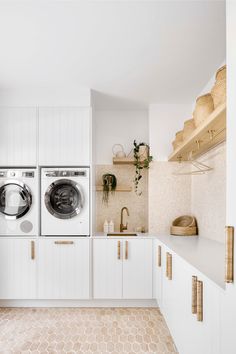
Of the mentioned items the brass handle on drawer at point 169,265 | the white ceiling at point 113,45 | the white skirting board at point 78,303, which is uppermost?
the white ceiling at point 113,45

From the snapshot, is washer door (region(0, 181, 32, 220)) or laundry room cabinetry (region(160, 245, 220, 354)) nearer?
laundry room cabinetry (region(160, 245, 220, 354))

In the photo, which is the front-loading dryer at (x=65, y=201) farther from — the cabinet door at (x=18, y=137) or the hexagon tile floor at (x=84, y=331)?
the hexagon tile floor at (x=84, y=331)

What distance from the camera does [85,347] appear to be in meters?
2.67

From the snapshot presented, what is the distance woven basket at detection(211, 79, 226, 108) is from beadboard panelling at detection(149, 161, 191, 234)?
2.03 m

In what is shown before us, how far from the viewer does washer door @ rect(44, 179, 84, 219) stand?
3607mm

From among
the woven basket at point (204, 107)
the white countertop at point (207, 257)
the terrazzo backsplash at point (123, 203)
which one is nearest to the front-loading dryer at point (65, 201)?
the terrazzo backsplash at point (123, 203)

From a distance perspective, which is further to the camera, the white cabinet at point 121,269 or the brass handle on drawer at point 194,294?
the white cabinet at point 121,269

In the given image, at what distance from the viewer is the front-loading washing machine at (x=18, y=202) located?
143 inches

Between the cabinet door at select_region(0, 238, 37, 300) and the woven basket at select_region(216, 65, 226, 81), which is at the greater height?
the woven basket at select_region(216, 65, 226, 81)

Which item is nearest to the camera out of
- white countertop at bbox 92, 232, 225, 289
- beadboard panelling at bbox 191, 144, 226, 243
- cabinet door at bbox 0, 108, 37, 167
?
white countertop at bbox 92, 232, 225, 289

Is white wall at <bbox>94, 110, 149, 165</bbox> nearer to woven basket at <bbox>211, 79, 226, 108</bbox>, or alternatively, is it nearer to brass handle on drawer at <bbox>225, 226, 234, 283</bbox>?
woven basket at <bbox>211, 79, 226, 108</bbox>

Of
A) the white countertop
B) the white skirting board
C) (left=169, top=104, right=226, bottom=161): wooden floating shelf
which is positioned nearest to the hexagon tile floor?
the white skirting board

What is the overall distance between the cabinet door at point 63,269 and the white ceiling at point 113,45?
6.26 ft

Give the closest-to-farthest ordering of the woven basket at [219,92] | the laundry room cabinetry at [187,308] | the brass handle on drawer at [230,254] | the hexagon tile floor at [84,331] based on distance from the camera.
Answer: the brass handle on drawer at [230,254], the laundry room cabinetry at [187,308], the woven basket at [219,92], the hexagon tile floor at [84,331]
